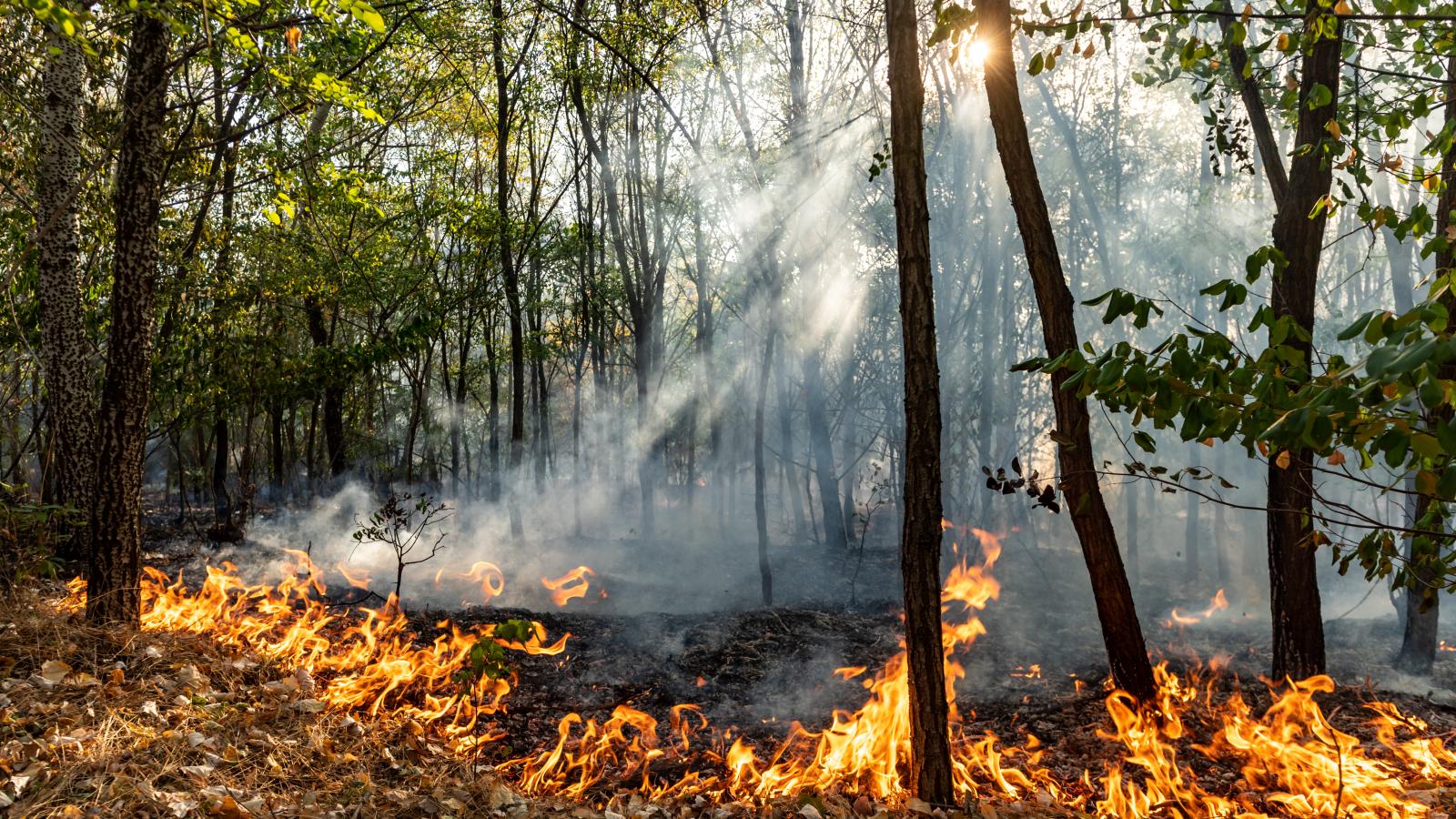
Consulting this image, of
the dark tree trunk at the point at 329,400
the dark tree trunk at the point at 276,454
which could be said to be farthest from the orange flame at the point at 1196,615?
the dark tree trunk at the point at 276,454

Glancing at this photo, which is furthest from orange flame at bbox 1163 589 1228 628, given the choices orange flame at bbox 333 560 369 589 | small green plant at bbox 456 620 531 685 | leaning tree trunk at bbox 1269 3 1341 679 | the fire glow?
orange flame at bbox 333 560 369 589

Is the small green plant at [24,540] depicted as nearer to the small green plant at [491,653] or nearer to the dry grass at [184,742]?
the dry grass at [184,742]

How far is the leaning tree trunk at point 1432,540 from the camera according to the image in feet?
10.7

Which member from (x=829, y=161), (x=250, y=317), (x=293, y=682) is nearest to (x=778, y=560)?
(x=829, y=161)

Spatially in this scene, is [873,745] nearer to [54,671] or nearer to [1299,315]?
[1299,315]

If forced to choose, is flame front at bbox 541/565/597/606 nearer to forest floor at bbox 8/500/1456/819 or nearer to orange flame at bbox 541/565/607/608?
orange flame at bbox 541/565/607/608

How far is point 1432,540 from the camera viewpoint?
11.6ft

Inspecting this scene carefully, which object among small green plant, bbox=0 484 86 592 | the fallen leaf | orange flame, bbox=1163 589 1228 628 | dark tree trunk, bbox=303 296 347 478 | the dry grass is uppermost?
dark tree trunk, bbox=303 296 347 478

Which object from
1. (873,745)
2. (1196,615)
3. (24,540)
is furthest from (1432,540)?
(1196,615)

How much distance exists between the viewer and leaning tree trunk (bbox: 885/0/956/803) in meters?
4.54

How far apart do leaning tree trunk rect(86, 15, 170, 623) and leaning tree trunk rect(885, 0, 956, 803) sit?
5.10m

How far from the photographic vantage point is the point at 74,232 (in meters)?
7.78

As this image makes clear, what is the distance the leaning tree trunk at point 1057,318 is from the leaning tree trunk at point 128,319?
592cm

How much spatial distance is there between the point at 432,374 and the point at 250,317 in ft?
65.8
